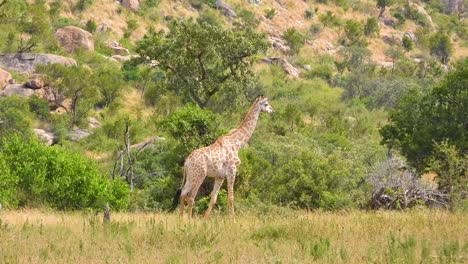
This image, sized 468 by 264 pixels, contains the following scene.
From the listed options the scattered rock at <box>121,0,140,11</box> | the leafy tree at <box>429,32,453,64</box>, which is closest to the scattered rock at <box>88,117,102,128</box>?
the scattered rock at <box>121,0,140,11</box>

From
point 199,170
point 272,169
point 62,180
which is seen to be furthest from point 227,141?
point 272,169

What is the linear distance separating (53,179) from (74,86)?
2824 centimetres

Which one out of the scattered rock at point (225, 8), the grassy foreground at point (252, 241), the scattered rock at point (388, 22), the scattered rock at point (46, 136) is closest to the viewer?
the grassy foreground at point (252, 241)

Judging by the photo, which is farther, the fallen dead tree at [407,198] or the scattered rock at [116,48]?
the scattered rock at [116,48]

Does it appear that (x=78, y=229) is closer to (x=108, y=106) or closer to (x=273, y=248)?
(x=273, y=248)

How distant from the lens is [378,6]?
305 ft

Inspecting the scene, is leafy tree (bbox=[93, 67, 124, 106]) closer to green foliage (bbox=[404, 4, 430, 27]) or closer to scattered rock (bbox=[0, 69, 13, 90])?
scattered rock (bbox=[0, 69, 13, 90])

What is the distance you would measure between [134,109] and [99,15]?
1887 centimetres

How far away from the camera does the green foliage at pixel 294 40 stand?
239 ft

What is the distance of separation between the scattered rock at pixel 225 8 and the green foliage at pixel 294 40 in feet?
20.3

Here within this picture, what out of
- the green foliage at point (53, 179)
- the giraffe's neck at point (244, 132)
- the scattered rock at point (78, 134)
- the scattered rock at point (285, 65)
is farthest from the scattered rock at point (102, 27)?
the giraffe's neck at point (244, 132)

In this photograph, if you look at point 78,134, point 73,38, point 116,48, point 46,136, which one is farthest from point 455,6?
point 46,136

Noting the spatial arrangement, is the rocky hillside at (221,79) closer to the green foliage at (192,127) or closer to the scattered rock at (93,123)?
the green foliage at (192,127)

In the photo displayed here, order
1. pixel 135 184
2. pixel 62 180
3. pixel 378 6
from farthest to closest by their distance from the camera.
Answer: pixel 378 6
pixel 135 184
pixel 62 180
